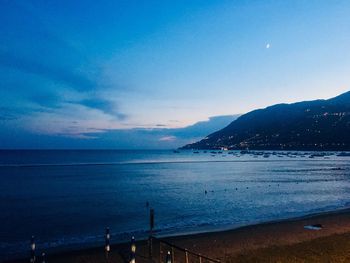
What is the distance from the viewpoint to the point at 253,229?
23.3m

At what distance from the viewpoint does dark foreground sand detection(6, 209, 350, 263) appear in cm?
1614

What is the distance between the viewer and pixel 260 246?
734 inches

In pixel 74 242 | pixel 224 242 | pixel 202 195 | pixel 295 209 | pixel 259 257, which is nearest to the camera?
pixel 259 257

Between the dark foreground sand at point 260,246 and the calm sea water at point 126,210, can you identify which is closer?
the dark foreground sand at point 260,246

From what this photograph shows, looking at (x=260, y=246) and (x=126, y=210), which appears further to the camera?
(x=126, y=210)

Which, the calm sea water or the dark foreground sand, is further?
the calm sea water

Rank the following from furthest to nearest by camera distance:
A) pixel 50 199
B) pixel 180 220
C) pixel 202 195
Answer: pixel 202 195, pixel 50 199, pixel 180 220

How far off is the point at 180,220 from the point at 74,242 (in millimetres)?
9612

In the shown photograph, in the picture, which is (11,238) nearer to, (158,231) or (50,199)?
(158,231)

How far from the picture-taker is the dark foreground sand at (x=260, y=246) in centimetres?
1614

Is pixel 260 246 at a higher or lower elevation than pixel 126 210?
lower

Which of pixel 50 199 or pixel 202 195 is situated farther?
pixel 202 195

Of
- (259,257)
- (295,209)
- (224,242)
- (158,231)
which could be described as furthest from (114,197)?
(259,257)

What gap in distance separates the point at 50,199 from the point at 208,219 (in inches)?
835
